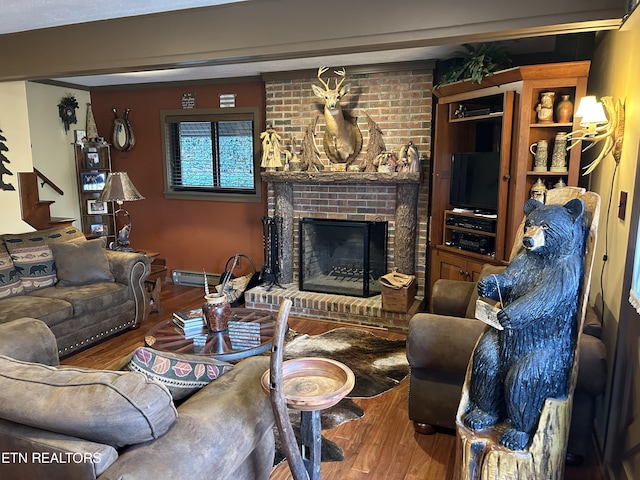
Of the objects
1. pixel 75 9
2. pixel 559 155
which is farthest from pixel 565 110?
pixel 75 9

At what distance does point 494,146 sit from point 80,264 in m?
3.82

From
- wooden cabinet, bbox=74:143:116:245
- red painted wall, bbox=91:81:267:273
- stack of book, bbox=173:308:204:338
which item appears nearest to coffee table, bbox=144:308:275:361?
stack of book, bbox=173:308:204:338

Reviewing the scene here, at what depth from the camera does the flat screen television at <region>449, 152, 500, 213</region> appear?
3.66m

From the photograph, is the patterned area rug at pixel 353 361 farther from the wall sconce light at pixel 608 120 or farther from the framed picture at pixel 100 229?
the framed picture at pixel 100 229

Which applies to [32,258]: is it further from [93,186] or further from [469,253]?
[469,253]

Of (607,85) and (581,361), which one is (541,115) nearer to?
(607,85)

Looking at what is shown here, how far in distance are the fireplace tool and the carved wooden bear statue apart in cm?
330

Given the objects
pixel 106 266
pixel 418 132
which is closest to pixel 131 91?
pixel 106 266

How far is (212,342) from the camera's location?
2.50 metres

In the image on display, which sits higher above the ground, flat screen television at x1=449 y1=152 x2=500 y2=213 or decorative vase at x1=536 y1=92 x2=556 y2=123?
decorative vase at x1=536 y1=92 x2=556 y2=123

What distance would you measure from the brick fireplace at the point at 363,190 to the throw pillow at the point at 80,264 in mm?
1440

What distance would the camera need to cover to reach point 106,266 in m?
4.07

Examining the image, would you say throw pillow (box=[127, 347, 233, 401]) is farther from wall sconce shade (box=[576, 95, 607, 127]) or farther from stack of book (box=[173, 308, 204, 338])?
wall sconce shade (box=[576, 95, 607, 127])

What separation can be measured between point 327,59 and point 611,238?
9.31 ft
